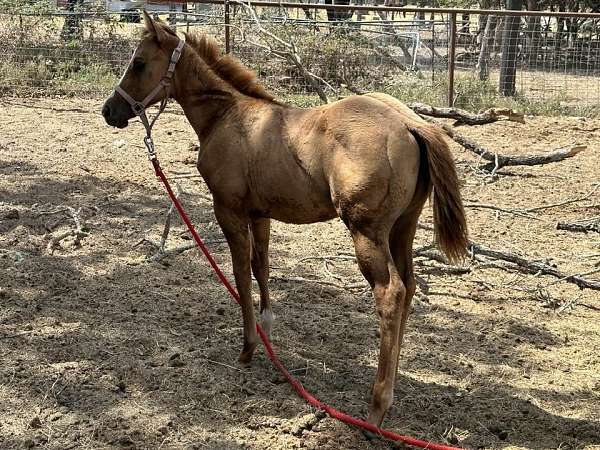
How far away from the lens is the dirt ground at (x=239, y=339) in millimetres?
3869

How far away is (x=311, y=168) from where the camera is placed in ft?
12.9

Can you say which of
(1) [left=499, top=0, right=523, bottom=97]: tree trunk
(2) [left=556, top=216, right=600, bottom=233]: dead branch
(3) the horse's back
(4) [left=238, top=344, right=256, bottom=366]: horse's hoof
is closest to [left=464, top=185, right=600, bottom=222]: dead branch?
(2) [left=556, top=216, right=600, bottom=233]: dead branch

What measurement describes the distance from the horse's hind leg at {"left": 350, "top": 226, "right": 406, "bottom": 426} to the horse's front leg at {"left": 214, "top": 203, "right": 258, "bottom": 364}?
84 centimetres

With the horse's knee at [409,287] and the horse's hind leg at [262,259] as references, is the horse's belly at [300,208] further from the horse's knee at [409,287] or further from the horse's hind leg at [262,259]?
the horse's knee at [409,287]

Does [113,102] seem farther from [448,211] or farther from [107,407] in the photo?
[448,211]

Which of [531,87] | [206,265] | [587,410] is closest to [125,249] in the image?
[206,265]

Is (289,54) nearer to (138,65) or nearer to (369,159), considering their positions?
(138,65)

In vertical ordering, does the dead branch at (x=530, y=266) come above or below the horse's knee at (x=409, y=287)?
below

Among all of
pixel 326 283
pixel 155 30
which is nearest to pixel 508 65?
pixel 326 283

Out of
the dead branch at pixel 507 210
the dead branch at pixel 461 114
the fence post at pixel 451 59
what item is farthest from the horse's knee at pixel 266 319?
the fence post at pixel 451 59

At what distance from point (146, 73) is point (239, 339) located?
1.71m

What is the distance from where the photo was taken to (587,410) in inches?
163

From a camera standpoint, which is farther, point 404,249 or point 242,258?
point 242,258

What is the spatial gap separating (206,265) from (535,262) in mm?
2527
